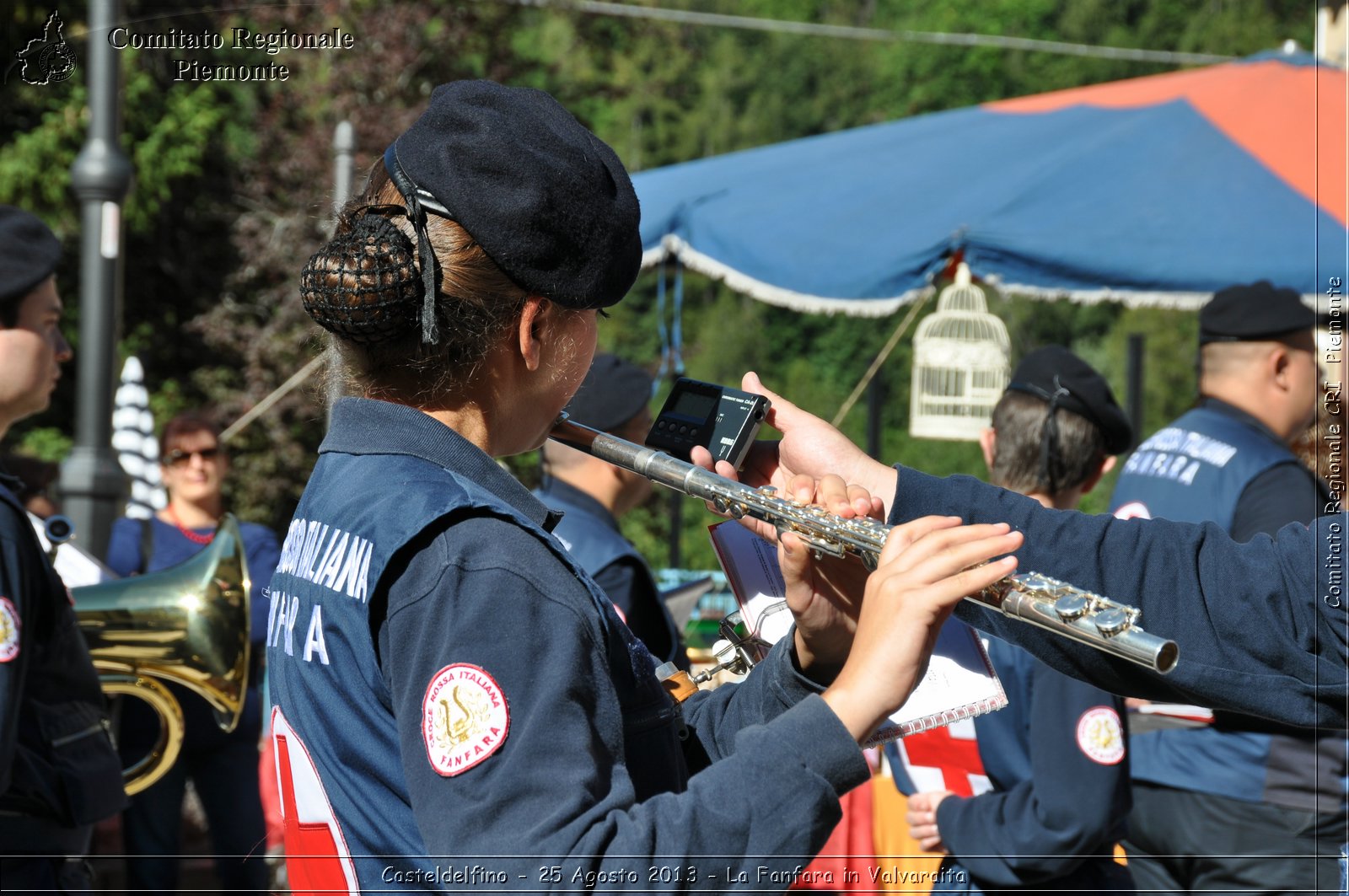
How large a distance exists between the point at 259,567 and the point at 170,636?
4.72ft

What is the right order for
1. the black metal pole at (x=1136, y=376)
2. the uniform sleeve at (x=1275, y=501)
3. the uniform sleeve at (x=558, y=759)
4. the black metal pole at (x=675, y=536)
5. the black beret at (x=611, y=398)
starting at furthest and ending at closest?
the black metal pole at (x=675, y=536), the black metal pole at (x=1136, y=376), the black beret at (x=611, y=398), the uniform sleeve at (x=1275, y=501), the uniform sleeve at (x=558, y=759)

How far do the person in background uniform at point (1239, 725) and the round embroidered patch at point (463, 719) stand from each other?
2500 mm

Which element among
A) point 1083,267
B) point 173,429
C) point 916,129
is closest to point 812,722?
point 1083,267

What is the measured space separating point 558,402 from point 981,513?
0.76 meters

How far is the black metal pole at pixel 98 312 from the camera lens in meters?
5.91

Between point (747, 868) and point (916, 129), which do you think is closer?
point (747, 868)

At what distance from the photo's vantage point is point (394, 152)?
153 cm

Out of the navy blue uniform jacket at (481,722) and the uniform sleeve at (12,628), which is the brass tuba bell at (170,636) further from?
the navy blue uniform jacket at (481,722)

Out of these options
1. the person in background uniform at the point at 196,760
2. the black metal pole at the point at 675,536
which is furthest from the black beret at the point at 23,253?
the black metal pole at the point at 675,536

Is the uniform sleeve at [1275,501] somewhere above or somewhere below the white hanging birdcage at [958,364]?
above

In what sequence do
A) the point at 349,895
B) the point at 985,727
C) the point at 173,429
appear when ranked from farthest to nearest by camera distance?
the point at 173,429
the point at 985,727
the point at 349,895

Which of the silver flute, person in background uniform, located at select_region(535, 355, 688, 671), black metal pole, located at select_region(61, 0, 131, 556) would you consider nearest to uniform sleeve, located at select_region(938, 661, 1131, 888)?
person in background uniform, located at select_region(535, 355, 688, 671)

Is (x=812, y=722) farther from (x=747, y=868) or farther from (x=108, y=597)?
(x=108, y=597)

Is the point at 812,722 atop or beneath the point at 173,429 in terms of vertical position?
atop
